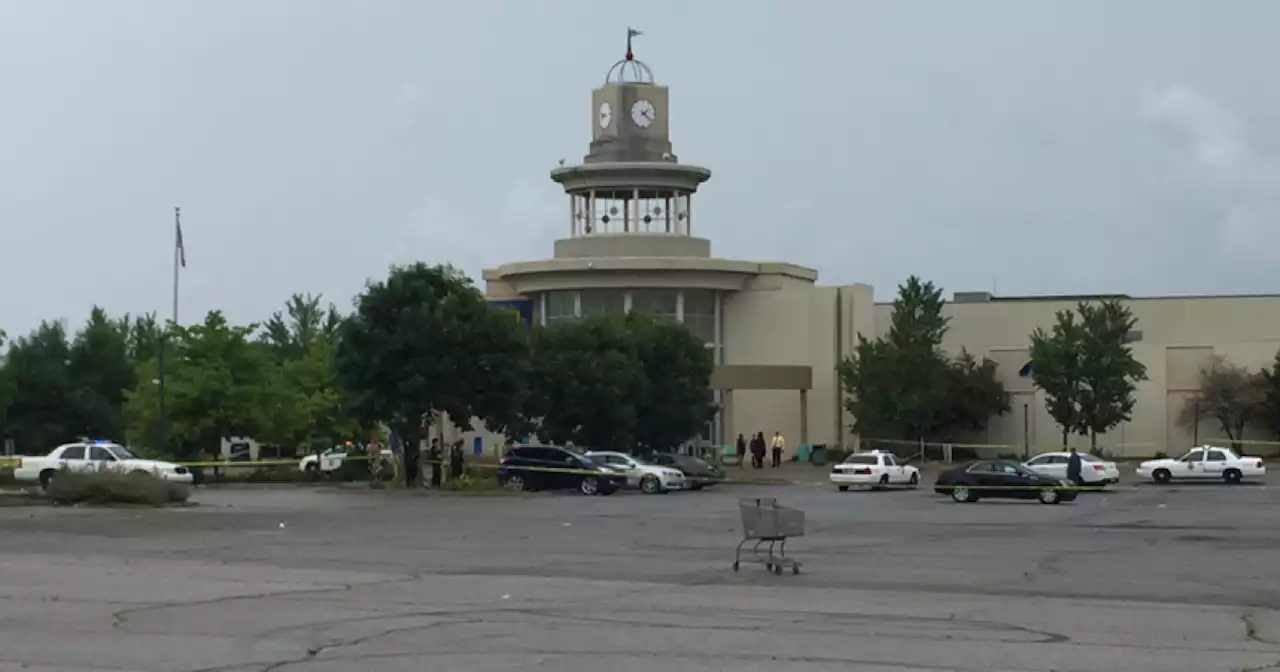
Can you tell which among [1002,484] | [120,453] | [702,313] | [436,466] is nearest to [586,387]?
[436,466]

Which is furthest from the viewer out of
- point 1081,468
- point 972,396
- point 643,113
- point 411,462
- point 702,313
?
point 702,313

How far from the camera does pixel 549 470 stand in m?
55.4

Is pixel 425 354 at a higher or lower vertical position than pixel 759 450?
higher

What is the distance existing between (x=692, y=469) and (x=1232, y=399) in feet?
117

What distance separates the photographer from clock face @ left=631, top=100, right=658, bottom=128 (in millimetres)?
91438

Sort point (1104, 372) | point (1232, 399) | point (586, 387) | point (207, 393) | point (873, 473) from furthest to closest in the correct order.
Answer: point (1232, 399) → point (1104, 372) → point (586, 387) → point (207, 393) → point (873, 473)

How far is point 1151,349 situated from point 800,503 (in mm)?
49675

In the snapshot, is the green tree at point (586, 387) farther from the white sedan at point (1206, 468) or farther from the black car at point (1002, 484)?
the black car at point (1002, 484)

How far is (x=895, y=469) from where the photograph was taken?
194 ft

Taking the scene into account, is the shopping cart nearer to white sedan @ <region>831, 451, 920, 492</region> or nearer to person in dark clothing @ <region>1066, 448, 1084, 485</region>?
person in dark clothing @ <region>1066, 448, 1084, 485</region>

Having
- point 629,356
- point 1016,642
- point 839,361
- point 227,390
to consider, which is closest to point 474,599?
point 1016,642

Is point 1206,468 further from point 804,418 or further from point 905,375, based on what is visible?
point 804,418

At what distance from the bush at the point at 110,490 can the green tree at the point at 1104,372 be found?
51.0 m

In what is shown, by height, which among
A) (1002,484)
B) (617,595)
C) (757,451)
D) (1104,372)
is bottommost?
(617,595)
